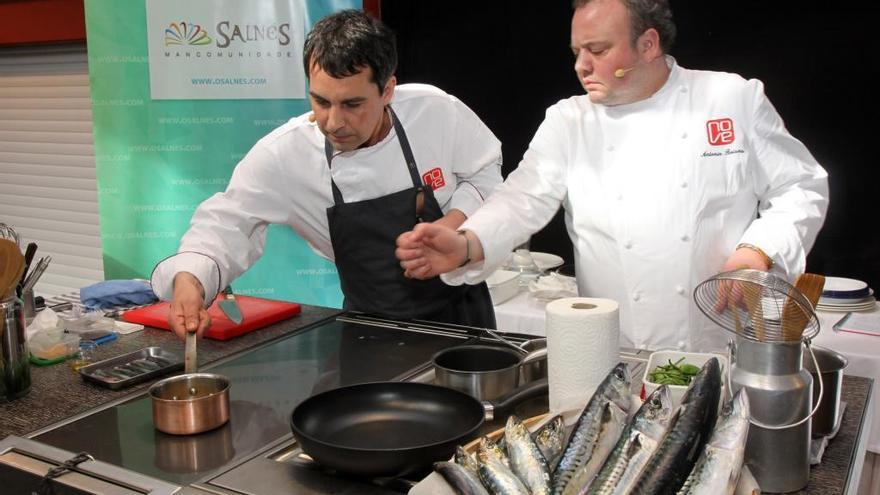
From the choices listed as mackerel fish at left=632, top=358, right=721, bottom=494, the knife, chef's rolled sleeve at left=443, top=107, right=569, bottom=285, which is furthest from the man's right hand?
mackerel fish at left=632, top=358, right=721, bottom=494

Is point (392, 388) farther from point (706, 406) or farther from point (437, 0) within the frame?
point (437, 0)

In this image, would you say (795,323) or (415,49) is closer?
(795,323)

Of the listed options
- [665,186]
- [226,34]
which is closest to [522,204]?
[665,186]

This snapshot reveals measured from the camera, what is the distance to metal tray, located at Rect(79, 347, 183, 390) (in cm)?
166

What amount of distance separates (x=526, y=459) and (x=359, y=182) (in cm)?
132

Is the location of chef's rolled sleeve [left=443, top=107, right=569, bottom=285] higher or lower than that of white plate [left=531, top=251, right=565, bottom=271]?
higher

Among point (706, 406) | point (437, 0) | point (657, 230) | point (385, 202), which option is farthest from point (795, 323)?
point (437, 0)

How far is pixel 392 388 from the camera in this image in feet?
4.83

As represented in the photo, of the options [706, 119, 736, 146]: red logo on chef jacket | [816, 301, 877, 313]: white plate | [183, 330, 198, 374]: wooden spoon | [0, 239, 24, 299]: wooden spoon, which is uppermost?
[706, 119, 736, 146]: red logo on chef jacket

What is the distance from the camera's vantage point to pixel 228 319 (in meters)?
2.04

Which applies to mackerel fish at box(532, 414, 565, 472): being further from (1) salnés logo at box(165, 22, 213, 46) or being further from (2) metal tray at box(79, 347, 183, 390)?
(1) salnés logo at box(165, 22, 213, 46)

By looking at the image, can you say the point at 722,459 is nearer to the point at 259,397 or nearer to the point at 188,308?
the point at 259,397

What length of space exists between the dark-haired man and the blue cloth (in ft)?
1.11

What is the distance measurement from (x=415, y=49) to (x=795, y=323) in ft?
12.3
